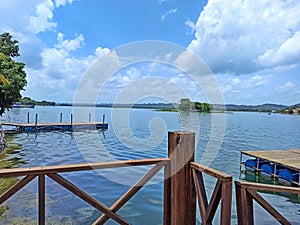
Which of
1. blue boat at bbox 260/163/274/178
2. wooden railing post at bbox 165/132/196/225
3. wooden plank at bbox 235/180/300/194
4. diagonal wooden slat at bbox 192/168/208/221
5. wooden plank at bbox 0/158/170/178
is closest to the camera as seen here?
wooden plank at bbox 0/158/170/178

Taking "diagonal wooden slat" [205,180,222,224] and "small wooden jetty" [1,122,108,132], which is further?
"small wooden jetty" [1,122,108,132]

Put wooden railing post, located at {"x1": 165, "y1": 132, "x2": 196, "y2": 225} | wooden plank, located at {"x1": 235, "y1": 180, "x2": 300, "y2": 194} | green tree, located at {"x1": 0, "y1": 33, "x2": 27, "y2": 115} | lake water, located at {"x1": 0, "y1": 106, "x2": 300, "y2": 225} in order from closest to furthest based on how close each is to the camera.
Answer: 1. wooden plank, located at {"x1": 235, "y1": 180, "x2": 300, "y2": 194}
2. wooden railing post, located at {"x1": 165, "y1": 132, "x2": 196, "y2": 225}
3. lake water, located at {"x1": 0, "y1": 106, "x2": 300, "y2": 225}
4. green tree, located at {"x1": 0, "y1": 33, "x2": 27, "y2": 115}

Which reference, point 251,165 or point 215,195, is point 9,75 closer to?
point 251,165

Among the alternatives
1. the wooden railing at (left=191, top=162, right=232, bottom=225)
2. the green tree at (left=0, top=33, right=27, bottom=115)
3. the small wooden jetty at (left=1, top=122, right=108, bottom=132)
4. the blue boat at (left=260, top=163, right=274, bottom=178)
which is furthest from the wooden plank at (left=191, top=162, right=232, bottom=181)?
the small wooden jetty at (left=1, top=122, right=108, bottom=132)

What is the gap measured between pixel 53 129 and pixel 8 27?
365 inches

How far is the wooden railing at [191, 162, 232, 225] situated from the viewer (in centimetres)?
158

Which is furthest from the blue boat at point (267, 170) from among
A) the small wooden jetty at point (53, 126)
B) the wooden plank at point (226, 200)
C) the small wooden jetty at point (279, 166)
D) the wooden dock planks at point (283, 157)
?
the small wooden jetty at point (53, 126)

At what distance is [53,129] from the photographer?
79.2ft

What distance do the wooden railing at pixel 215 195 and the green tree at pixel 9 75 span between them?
17.2m

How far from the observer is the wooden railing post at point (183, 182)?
189 centimetres

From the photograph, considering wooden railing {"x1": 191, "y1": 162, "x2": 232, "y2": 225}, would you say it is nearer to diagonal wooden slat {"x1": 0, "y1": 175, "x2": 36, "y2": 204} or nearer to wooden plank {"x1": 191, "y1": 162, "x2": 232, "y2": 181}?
wooden plank {"x1": 191, "y1": 162, "x2": 232, "y2": 181}

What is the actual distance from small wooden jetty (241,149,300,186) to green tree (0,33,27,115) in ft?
49.3

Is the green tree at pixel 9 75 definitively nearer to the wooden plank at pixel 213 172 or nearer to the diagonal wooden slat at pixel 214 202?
the wooden plank at pixel 213 172

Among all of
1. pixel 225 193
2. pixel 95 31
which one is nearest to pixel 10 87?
pixel 95 31
